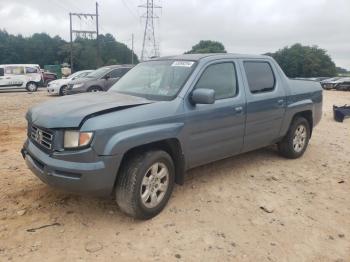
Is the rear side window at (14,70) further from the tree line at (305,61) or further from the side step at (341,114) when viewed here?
the tree line at (305,61)

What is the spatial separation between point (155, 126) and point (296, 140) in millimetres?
3330

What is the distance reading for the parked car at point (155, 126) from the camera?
11.7 ft

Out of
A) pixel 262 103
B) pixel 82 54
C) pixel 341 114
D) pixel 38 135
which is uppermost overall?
pixel 82 54

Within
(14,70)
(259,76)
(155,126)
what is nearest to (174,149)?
(155,126)

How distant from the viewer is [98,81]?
1472 centimetres

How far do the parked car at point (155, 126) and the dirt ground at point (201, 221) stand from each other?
1.17 feet

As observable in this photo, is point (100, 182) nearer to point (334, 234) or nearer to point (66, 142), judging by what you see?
point (66, 142)

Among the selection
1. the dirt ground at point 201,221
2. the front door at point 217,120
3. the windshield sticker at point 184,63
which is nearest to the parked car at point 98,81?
the dirt ground at point 201,221

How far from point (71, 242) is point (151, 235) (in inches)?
29.7

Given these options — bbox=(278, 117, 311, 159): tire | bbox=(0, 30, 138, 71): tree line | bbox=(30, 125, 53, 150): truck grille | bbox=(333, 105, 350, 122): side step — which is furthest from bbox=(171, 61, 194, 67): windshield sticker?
bbox=(0, 30, 138, 71): tree line

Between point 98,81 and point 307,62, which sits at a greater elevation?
point 307,62

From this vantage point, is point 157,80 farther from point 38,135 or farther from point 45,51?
point 45,51

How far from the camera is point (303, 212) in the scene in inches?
172

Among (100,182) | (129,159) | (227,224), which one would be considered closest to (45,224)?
(100,182)
